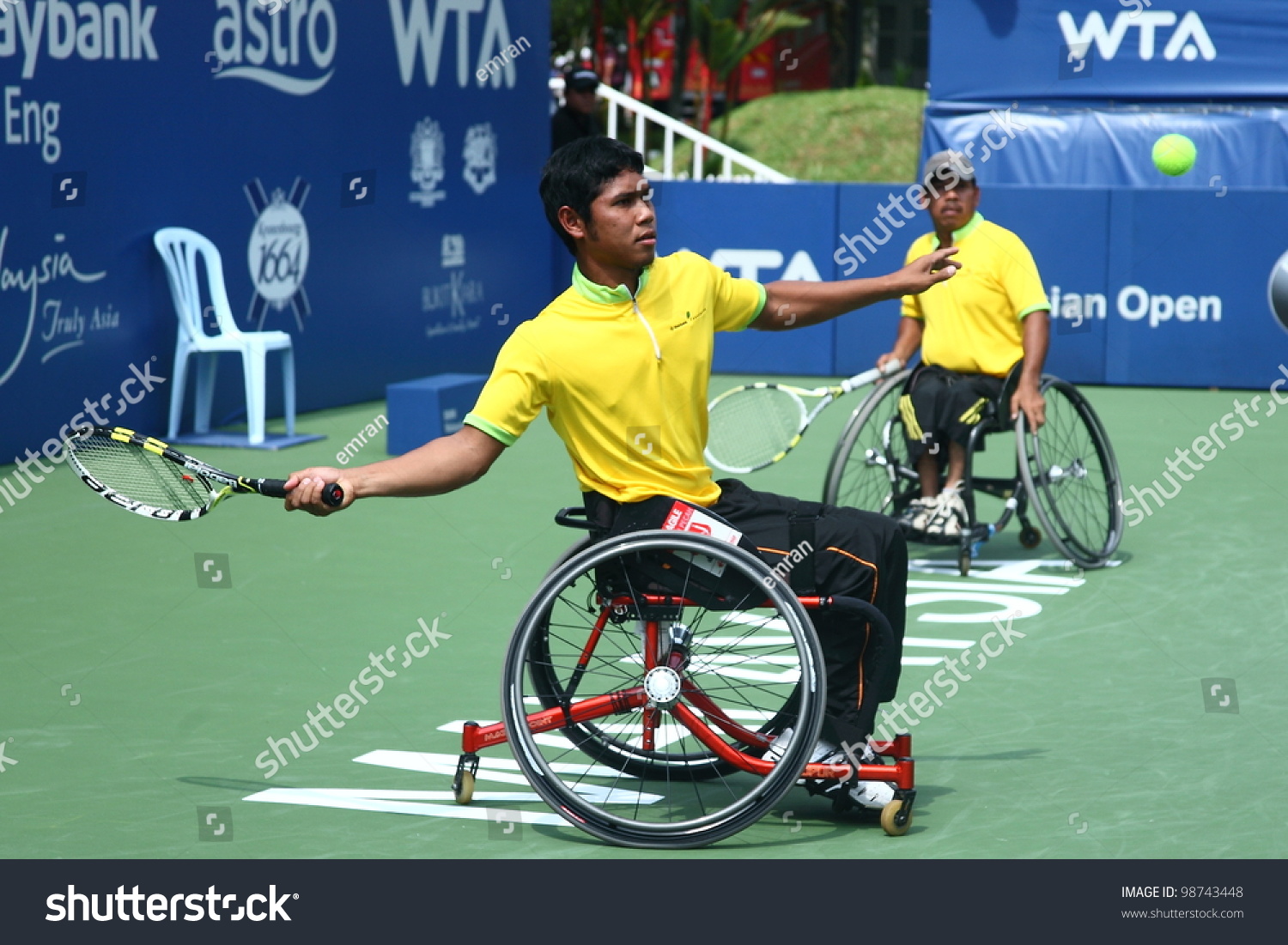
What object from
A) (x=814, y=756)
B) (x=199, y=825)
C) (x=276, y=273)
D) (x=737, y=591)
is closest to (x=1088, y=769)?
(x=814, y=756)

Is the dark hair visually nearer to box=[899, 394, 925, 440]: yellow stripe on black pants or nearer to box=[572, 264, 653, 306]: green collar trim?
box=[572, 264, 653, 306]: green collar trim

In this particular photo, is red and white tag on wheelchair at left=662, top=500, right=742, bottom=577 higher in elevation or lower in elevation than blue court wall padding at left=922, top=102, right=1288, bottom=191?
lower

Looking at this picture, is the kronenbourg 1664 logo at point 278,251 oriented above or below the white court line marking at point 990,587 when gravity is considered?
above

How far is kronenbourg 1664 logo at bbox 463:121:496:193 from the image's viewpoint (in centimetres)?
1378

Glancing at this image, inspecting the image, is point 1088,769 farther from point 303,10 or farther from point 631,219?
point 303,10

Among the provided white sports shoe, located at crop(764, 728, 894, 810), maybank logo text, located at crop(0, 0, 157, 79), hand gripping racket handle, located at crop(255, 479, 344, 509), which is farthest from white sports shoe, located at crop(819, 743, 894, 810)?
maybank logo text, located at crop(0, 0, 157, 79)

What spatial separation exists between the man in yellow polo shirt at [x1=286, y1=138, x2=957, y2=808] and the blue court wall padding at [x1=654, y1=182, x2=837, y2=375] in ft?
30.4

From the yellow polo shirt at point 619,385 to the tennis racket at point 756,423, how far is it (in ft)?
9.94

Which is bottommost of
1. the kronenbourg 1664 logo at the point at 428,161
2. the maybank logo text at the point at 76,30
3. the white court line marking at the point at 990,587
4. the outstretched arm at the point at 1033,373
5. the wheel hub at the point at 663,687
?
the white court line marking at the point at 990,587

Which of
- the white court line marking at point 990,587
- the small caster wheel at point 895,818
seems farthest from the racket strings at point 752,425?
the small caster wheel at point 895,818

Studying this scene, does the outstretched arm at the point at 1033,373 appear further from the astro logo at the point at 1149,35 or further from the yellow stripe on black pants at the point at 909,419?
the astro logo at the point at 1149,35

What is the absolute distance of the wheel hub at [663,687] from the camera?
4074mm

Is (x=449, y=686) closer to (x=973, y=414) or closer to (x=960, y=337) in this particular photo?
(x=973, y=414)

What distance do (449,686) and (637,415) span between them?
181cm
